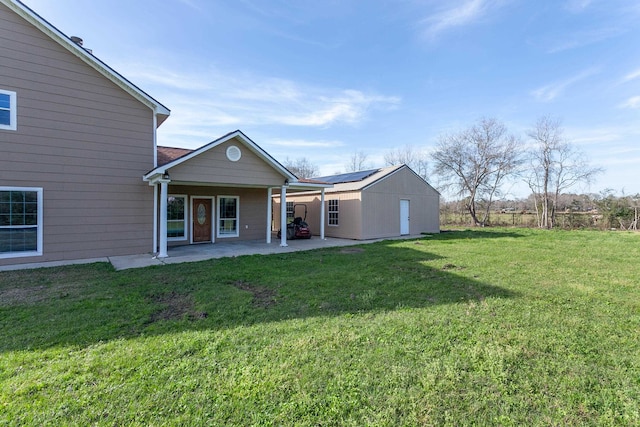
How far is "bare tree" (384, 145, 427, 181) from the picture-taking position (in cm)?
3325

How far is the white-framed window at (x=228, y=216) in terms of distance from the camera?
40.1 feet

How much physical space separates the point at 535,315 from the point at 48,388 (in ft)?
18.2

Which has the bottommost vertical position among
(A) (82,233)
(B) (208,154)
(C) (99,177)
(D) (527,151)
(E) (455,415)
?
(E) (455,415)

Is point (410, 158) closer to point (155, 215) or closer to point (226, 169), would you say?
point (226, 169)

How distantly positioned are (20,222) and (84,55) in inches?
186

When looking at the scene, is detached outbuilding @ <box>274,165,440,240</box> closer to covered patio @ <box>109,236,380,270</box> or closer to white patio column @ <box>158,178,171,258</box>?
covered patio @ <box>109,236,380,270</box>

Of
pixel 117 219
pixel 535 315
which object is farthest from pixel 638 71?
pixel 117 219

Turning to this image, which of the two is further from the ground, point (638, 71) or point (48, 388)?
point (638, 71)

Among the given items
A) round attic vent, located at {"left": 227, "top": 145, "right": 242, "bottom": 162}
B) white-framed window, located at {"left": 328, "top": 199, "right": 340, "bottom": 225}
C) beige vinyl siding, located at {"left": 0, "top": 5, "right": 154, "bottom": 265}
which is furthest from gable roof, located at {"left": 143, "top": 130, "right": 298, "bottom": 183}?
white-framed window, located at {"left": 328, "top": 199, "right": 340, "bottom": 225}

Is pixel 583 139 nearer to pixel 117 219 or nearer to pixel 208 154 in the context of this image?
pixel 208 154

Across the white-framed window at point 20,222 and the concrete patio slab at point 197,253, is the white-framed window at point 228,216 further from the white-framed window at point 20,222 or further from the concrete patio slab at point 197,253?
the white-framed window at point 20,222

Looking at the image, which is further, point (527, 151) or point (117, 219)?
point (527, 151)

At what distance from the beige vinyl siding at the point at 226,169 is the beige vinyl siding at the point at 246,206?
239 cm

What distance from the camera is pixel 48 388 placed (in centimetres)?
249
